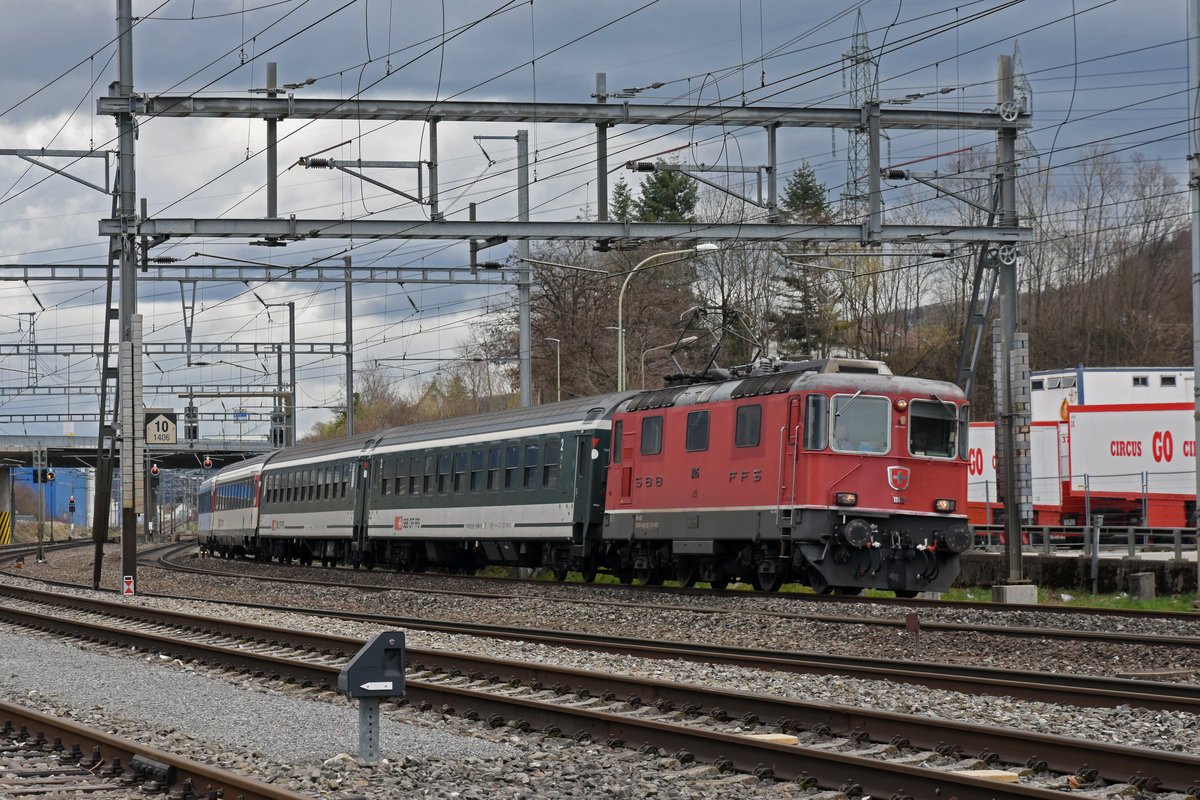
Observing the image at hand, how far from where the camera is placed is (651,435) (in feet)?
77.3

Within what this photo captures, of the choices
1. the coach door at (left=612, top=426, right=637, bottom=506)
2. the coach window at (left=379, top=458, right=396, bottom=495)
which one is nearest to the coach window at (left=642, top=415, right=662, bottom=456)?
the coach door at (left=612, top=426, right=637, bottom=506)

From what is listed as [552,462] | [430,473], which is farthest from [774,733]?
[430,473]

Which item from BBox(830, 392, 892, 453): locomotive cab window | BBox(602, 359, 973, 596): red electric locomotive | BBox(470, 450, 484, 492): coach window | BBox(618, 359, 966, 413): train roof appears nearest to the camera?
BBox(602, 359, 973, 596): red electric locomotive

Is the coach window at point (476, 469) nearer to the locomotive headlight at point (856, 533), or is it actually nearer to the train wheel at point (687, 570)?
the train wheel at point (687, 570)

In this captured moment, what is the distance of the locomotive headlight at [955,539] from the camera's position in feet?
67.3

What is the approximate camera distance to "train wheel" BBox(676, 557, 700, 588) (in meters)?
23.6

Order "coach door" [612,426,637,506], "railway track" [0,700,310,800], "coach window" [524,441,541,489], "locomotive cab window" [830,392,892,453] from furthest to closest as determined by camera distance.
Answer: "coach window" [524,441,541,489] → "coach door" [612,426,637,506] → "locomotive cab window" [830,392,892,453] → "railway track" [0,700,310,800]

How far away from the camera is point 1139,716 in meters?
9.87

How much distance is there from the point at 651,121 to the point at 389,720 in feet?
51.7

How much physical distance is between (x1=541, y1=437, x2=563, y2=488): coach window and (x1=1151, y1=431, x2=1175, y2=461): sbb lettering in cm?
1894

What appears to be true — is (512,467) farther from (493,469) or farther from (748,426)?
(748,426)

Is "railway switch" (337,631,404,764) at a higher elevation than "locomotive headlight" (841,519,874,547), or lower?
lower

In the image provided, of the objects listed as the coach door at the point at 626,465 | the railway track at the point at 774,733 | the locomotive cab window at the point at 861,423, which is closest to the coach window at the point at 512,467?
the coach door at the point at 626,465

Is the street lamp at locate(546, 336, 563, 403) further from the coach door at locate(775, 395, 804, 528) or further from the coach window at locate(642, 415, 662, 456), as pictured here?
the coach door at locate(775, 395, 804, 528)
